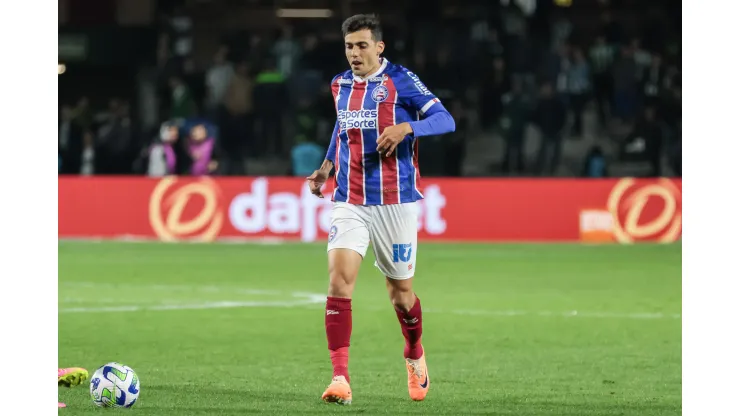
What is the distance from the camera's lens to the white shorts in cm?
687

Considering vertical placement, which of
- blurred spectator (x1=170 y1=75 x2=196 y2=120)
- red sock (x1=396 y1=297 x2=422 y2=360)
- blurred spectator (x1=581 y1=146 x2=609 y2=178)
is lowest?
red sock (x1=396 y1=297 x2=422 y2=360)

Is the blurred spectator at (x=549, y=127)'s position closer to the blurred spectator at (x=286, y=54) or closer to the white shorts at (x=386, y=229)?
the blurred spectator at (x=286, y=54)

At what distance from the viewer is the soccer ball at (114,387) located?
623 centimetres

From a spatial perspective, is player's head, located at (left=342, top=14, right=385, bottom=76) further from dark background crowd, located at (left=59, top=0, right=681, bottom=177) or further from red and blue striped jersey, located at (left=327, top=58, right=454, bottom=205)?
dark background crowd, located at (left=59, top=0, right=681, bottom=177)

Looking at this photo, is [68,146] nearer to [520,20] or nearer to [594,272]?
[520,20]

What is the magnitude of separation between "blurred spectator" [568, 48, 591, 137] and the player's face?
52.6 ft

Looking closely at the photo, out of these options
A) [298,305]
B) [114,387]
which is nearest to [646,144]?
[298,305]

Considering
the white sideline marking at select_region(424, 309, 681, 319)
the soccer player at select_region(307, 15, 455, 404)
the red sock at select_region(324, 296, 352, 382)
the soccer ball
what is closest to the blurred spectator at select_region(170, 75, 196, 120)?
the white sideline marking at select_region(424, 309, 681, 319)

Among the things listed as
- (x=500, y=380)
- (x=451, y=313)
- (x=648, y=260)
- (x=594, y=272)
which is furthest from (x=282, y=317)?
(x=648, y=260)

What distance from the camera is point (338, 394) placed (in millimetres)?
6398

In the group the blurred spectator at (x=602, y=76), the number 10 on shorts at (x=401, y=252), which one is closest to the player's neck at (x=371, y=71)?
the number 10 on shorts at (x=401, y=252)

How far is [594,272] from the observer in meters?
15.5

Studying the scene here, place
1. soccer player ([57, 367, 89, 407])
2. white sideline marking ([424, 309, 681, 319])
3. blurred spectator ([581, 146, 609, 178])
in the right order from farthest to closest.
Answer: blurred spectator ([581, 146, 609, 178])
white sideline marking ([424, 309, 681, 319])
soccer player ([57, 367, 89, 407])
